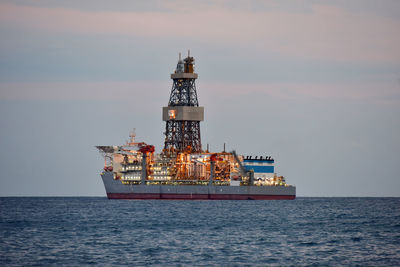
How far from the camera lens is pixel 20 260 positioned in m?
56.1

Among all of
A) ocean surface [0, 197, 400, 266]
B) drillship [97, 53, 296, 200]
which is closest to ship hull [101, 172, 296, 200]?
drillship [97, 53, 296, 200]

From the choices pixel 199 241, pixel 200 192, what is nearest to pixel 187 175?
pixel 200 192

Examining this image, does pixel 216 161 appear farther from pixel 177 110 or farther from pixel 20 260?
pixel 20 260

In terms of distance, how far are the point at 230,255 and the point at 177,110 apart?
116009 millimetres

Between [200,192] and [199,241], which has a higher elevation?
[200,192]

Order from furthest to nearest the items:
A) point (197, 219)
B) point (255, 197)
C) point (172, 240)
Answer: point (255, 197), point (197, 219), point (172, 240)

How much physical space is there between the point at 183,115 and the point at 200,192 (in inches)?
921

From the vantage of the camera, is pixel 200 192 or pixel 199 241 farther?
pixel 200 192

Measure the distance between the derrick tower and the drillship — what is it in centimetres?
264

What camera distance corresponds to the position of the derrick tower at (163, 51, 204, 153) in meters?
174

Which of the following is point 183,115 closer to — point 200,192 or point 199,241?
point 200,192

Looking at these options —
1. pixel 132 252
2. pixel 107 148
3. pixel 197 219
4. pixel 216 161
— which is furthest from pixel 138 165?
pixel 132 252

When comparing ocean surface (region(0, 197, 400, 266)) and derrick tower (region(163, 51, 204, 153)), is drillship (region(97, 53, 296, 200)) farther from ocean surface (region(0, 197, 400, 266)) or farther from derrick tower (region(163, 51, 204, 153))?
ocean surface (region(0, 197, 400, 266))

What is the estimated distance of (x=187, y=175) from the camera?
163 metres
